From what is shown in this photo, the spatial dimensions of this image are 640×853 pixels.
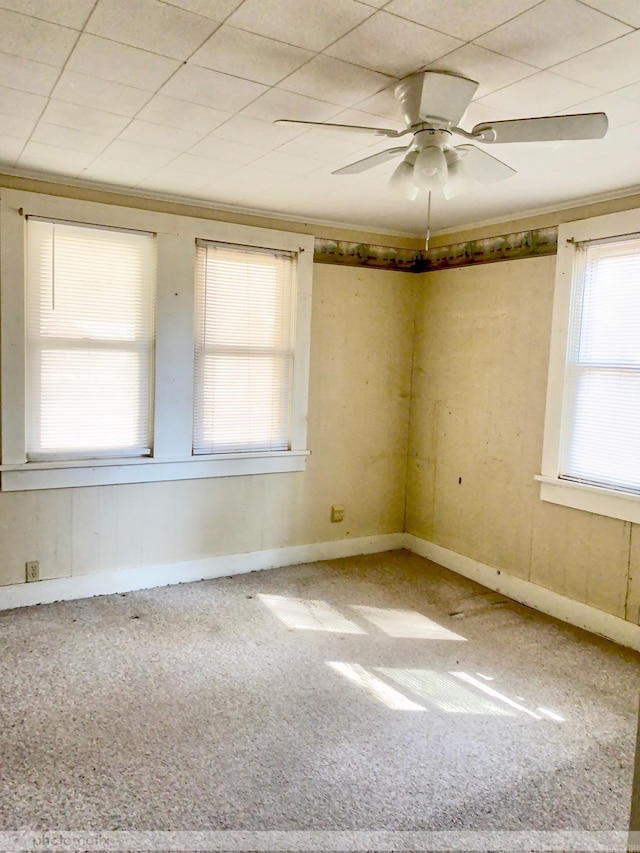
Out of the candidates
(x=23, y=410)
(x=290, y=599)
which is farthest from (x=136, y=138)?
(x=290, y=599)

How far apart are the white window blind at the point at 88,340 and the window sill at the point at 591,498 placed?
99.8 inches

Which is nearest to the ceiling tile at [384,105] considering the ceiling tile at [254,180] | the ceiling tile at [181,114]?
the ceiling tile at [181,114]

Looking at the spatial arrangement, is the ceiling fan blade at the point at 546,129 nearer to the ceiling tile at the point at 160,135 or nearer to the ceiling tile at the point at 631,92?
the ceiling tile at the point at 631,92

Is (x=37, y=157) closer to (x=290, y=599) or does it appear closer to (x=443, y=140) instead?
(x=443, y=140)

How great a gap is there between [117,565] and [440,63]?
3.23m

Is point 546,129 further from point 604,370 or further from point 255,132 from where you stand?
point 604,370

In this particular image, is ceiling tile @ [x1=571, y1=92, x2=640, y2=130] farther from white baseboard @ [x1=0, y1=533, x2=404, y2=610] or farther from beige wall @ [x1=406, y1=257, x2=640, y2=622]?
white baseboard @ [x1=0, y1=533, x2=404, y2=610]

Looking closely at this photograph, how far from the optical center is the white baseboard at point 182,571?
3.58 metres

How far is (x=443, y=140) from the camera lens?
2.14 meters

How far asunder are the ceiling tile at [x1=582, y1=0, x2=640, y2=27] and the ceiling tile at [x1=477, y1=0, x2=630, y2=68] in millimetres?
18

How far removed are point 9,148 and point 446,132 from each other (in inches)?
83.8

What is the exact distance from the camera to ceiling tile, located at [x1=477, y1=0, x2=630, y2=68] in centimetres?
162

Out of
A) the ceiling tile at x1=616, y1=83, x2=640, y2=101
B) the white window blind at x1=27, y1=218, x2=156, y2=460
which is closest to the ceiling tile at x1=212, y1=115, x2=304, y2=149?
the ceiling tile at x1=616, y1=83, x2=640, y2=101

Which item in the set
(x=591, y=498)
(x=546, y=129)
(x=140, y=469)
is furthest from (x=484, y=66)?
(x=140, y=469)
